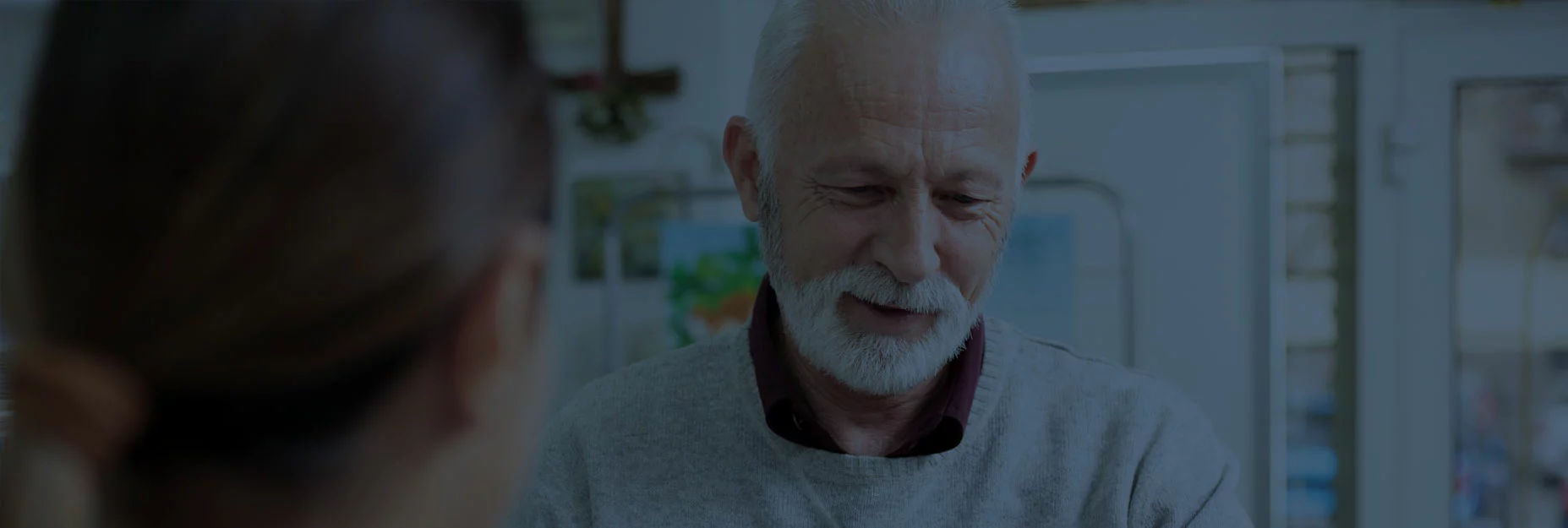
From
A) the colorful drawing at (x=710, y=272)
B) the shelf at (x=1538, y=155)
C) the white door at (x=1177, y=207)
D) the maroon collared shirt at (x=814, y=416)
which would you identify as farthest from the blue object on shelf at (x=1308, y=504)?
the maroon collared shirt at (x=814, y=416)

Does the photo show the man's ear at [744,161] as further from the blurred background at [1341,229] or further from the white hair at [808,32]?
the blurred background at [1341,229]

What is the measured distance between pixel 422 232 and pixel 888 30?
736 mm

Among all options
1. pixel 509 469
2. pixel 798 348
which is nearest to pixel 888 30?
pixel 798 348

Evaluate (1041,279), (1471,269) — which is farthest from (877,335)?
(1471,269)

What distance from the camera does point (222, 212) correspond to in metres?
0.37

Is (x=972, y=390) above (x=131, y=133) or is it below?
below

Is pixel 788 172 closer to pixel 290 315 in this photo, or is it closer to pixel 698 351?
pixel 698 351

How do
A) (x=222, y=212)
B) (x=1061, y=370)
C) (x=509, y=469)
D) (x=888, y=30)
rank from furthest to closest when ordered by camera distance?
1. (x=1061, y=370)
2. (x=888, y=30)
3. (x=509, y=469)
4. (x=222, y=212)

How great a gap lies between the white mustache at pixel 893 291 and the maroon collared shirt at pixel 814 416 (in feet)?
0.26

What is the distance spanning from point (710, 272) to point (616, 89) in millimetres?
790

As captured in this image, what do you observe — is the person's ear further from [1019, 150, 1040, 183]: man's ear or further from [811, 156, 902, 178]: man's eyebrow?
[1019, 150, 1040, 183]: man's ear

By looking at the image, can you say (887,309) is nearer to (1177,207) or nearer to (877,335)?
(877,335)

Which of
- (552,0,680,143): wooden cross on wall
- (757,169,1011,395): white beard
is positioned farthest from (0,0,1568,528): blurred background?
(757,169,1011,395): white beard

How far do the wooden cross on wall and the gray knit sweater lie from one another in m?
1.95
